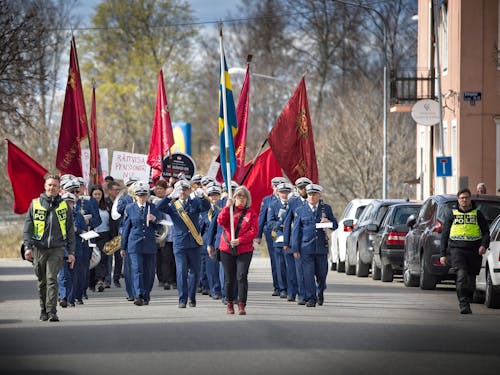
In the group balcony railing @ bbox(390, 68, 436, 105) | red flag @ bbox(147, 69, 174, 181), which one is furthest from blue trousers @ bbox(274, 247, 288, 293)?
balcony railing @ bbox(390, 68, 436, 105)

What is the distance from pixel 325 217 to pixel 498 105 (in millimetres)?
20527

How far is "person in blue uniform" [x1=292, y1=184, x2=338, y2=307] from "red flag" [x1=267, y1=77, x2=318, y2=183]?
4677 millimetres

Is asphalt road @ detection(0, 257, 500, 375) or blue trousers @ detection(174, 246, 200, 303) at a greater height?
blue trousers @ detection(174, 246, 200, 303)

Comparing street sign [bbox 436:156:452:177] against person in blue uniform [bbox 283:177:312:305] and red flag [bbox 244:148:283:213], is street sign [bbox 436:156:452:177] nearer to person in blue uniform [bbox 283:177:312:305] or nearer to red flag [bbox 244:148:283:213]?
red flag [bbox 244:148:283:213]

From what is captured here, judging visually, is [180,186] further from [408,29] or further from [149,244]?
[408,29]

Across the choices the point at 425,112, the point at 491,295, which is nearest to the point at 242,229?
the point at 491,295

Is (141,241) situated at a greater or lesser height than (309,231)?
lesser

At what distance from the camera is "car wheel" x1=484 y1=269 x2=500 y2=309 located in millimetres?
19438

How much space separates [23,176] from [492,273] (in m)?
9.57

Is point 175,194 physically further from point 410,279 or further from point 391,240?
point 391,240

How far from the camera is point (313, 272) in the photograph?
66.3 feet

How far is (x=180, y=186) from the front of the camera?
68.8 feet

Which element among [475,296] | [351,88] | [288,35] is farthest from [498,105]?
[288,35]

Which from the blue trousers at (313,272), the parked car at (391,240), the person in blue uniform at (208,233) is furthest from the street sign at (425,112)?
the blue trousers at (313,272)
